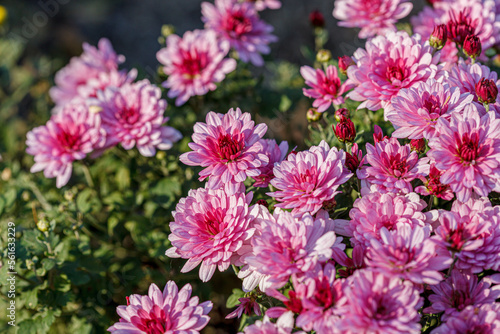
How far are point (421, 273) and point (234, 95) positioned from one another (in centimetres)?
156

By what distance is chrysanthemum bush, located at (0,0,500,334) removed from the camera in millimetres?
1185

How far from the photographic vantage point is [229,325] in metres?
2.43

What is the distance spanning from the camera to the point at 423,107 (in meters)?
1.38

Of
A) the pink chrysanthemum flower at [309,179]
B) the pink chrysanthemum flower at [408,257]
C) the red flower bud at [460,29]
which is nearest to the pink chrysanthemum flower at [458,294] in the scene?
the pink chrysanthemum flower at [408,257]

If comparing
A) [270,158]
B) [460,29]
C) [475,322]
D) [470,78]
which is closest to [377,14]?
[460,29]

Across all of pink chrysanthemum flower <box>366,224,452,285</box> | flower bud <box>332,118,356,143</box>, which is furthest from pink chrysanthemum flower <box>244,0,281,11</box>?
pink chrysanthemum flower <box>366,224,452,285</box>

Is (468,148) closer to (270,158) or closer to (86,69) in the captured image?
(270,158)

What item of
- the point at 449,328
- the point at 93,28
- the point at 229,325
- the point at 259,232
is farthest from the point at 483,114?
the point at 93,28

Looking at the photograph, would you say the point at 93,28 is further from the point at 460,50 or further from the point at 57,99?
the point at 460,50

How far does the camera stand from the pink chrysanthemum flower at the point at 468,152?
1278 millimetres

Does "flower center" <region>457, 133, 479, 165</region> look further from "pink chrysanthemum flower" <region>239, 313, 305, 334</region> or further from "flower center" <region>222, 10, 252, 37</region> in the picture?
"flower center" <region>222, 10, 252, 37</region>

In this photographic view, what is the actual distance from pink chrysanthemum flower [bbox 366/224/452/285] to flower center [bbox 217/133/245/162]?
49cm

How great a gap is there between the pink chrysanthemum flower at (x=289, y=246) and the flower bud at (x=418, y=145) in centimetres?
34

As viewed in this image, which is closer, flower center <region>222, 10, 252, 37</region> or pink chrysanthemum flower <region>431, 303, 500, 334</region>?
pink chrysanthemum flower <region>431, 303, 500, 334</region>
